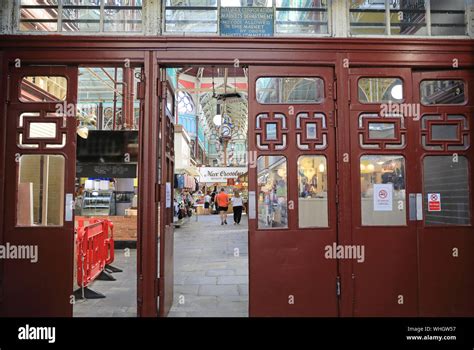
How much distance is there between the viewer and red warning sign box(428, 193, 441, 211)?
173 inches

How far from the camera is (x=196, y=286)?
6.79 metres

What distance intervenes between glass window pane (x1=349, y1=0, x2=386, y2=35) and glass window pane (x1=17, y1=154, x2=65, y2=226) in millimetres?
3826

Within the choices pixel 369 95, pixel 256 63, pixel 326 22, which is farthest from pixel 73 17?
pixel 369 95

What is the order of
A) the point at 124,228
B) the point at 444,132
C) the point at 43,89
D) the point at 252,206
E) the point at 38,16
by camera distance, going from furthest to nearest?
1. the point at 124,228
2. the point at 43,89
3. the point at 444,132
4. the point at 38,16
5. the point at 252,206

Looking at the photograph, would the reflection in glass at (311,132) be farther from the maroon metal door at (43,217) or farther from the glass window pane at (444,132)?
the maroon metal door at (43,217)

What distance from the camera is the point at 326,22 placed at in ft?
14.7

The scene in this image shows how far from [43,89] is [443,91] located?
17.1 ft

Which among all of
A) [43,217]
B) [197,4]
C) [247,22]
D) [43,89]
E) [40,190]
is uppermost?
[197,4]

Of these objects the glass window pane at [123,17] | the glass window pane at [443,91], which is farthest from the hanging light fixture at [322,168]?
the glass window pane at [123,17]

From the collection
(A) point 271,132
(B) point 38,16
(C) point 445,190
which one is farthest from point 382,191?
(B) point 38,16

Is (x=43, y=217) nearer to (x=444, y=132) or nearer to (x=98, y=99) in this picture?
(x=444, y=132)

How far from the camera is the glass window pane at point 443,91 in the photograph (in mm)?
4512

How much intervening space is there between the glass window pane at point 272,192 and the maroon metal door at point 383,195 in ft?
2.66
